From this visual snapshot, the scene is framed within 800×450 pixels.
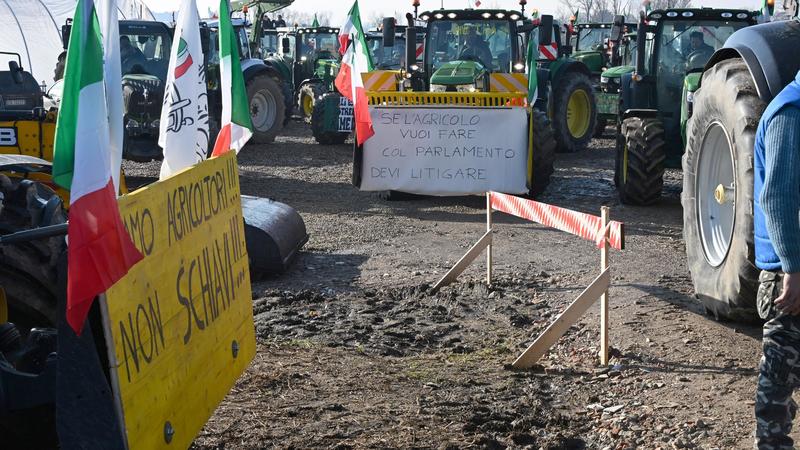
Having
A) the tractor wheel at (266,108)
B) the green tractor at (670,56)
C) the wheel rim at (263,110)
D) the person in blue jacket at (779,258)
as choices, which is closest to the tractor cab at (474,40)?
the green tractor at (670,56)

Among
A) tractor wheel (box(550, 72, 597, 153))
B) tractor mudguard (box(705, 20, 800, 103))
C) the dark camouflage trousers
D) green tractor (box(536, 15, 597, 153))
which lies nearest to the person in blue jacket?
the dark camouflage trousers

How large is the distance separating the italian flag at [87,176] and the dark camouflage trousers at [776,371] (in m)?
2.22

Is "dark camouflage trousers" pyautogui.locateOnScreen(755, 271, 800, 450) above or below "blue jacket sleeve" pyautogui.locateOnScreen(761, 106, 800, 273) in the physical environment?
below

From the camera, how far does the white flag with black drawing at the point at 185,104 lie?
15.1ft

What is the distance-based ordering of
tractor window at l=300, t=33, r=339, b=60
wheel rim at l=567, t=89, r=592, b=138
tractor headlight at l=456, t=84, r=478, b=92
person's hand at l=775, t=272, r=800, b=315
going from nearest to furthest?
person's hand at l=775, t=272, r=800, b=315 < tractor headlight at l=456, t=84, r=478, b=92 < wheel rim at l=567, t=89, r=592, b=138 < tractor window at l=300, t=33, r=339, b=60

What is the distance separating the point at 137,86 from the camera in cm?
1474

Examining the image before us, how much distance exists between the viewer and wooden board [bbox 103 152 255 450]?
132 inches

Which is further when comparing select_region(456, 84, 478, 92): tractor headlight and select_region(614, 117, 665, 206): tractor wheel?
select_region(456, 84, 478, 92): tractor headlight

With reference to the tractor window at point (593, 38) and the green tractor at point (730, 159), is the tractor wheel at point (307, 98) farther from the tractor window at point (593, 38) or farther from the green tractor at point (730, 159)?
the green tractor at point (730, 159)

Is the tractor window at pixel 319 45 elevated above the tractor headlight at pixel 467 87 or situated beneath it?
elevated above

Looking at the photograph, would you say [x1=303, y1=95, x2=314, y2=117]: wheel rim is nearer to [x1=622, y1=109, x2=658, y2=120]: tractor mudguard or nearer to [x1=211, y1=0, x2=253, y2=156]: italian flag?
[x1=622, y1=109, x2=658, y2=120]: tractor mudguard

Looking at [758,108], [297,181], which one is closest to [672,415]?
[758,108]

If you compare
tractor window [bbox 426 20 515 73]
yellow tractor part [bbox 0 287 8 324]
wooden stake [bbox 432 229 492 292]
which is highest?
tractor window [bbox 426 20 515 73]

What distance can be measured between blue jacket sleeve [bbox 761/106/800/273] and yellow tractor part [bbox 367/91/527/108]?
8.16 meters
